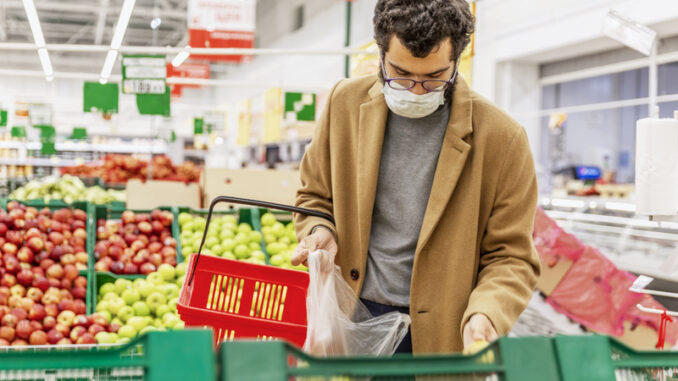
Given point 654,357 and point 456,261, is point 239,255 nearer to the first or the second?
point 456,261

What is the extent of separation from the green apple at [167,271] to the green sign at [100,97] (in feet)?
10.2

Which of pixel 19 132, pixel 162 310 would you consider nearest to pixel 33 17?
pixel 162 310

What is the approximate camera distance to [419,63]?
1.53m

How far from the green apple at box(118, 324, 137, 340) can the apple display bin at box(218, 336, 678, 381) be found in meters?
2.51

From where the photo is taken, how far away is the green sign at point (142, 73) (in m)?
6.22

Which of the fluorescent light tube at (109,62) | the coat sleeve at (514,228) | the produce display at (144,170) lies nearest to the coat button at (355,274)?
the coat sleeve at (514,228)

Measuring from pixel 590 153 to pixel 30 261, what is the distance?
37.4 ft

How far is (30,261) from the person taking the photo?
389 centimetres

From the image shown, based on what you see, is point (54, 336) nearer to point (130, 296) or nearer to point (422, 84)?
point (130, 296)

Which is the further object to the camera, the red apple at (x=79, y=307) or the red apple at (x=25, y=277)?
the red apple at (x=25, y=277)

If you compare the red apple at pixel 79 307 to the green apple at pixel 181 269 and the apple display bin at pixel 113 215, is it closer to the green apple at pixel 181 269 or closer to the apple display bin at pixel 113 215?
the green apple at pixel 181 269

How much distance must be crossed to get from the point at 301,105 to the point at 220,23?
133 centimetres

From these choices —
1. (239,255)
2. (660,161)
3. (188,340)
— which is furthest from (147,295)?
(188,340)

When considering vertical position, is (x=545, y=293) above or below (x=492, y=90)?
below
